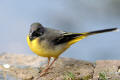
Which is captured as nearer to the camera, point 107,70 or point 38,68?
point 107,70

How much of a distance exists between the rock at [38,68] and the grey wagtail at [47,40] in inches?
8.9

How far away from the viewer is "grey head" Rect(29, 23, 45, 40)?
705 cm

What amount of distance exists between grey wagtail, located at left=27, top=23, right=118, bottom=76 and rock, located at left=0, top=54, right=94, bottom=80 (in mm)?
226

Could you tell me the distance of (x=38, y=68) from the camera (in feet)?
24.9

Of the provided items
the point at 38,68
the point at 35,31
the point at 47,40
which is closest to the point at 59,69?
the point at 38,68

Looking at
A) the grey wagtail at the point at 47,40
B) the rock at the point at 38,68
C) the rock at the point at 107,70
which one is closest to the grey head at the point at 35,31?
the grey wagtail at the point at 47,40

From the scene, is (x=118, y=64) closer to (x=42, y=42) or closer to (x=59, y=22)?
(x=42, y=42)

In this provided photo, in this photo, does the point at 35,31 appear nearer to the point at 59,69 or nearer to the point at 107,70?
the point at 59,69

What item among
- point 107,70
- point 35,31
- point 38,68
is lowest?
point 107,70

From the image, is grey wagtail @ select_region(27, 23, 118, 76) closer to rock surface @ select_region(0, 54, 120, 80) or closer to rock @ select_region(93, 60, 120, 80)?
rock surface @ select_region(0, 54, 120, 80)

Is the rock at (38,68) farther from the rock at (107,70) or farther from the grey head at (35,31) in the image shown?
the grey head at (35,31)

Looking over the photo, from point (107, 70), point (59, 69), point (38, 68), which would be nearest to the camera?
point (107, 70)

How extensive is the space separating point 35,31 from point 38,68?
86cm

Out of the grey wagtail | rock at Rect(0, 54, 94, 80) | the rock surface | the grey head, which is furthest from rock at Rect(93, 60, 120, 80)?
the grey head
